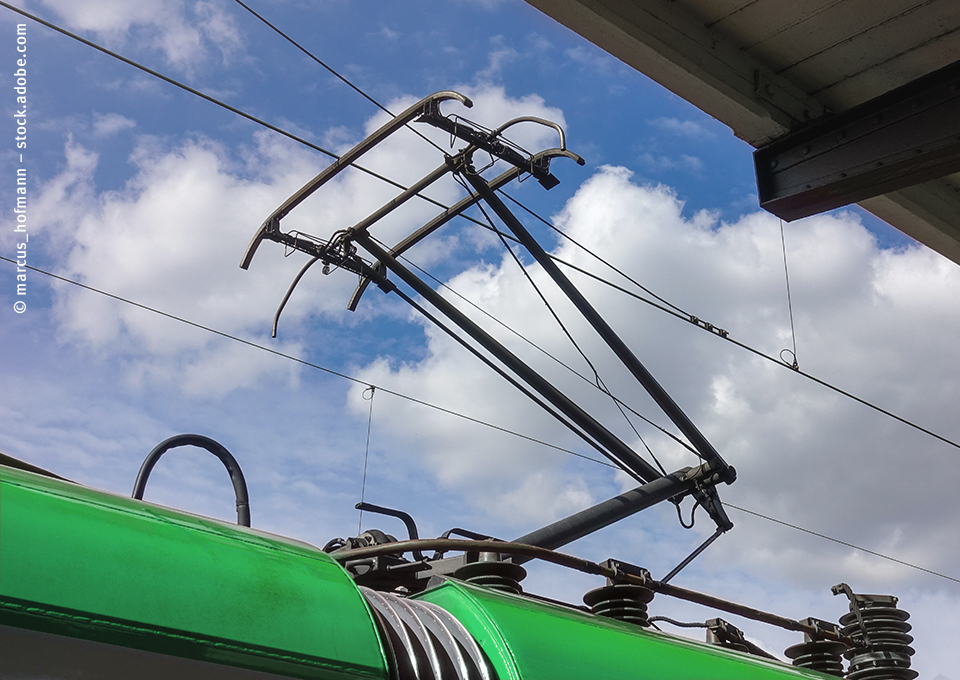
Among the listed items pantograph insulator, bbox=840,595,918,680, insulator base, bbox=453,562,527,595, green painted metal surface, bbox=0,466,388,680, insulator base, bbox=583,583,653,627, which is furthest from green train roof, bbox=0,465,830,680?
pantograph insulator, bbox=840,595,918,680

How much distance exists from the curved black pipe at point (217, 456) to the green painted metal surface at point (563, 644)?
0.81 metres

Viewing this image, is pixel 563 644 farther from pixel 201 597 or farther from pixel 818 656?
pixel 818 656

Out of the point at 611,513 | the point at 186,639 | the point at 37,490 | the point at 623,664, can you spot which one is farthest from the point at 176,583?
the point at 611,513

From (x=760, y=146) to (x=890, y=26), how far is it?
75cm

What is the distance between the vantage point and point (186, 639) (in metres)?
1.74

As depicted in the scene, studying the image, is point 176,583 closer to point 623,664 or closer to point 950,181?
point 623,664

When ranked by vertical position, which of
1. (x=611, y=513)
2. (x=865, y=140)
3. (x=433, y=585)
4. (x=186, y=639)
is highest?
(x=865, y=140)

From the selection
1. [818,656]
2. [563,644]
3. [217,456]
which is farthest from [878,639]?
[217,456]

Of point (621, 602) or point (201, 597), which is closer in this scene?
point (201, 597)

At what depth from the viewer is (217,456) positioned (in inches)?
124

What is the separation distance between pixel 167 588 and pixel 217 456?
1403 mm

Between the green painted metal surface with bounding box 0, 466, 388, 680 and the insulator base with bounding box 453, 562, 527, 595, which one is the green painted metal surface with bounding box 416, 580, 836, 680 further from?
the green painted metal surface with bounding box 0, 466, 388, 680

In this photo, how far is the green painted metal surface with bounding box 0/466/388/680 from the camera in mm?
1644

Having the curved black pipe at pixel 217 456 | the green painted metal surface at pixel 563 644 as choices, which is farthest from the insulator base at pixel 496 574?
the curved black pipe at pixel 217 456
